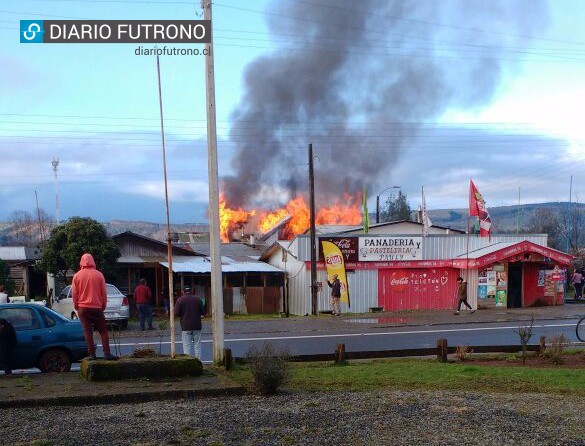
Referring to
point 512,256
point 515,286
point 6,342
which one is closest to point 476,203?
point 512,256

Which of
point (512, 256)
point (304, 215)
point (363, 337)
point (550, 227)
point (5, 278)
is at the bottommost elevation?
point (363, 337)

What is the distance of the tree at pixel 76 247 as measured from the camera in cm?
2853

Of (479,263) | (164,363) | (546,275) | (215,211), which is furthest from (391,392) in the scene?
(546,275)

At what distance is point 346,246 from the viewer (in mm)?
32594

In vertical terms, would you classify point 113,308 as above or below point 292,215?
below

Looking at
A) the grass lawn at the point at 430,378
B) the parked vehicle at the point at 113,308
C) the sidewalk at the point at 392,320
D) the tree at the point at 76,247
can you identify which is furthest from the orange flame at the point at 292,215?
the grass lawn at the point at 430,378

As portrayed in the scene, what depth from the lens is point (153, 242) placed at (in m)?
34.0

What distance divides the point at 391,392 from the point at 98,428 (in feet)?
13.4

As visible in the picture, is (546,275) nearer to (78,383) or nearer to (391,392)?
(391,392)

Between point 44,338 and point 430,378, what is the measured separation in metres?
6.40

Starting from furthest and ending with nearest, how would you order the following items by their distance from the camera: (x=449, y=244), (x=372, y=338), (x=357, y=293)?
1. (x=449, y=244)
2. (x=357, y=293)
3. (x=372, y=338)

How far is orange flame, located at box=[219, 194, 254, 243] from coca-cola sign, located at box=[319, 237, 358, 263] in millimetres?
17055

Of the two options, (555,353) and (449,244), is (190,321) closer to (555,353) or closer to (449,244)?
(555,353)

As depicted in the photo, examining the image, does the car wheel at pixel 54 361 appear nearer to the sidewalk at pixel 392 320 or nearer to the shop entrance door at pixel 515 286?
the sidewalk at pixel 392 320
